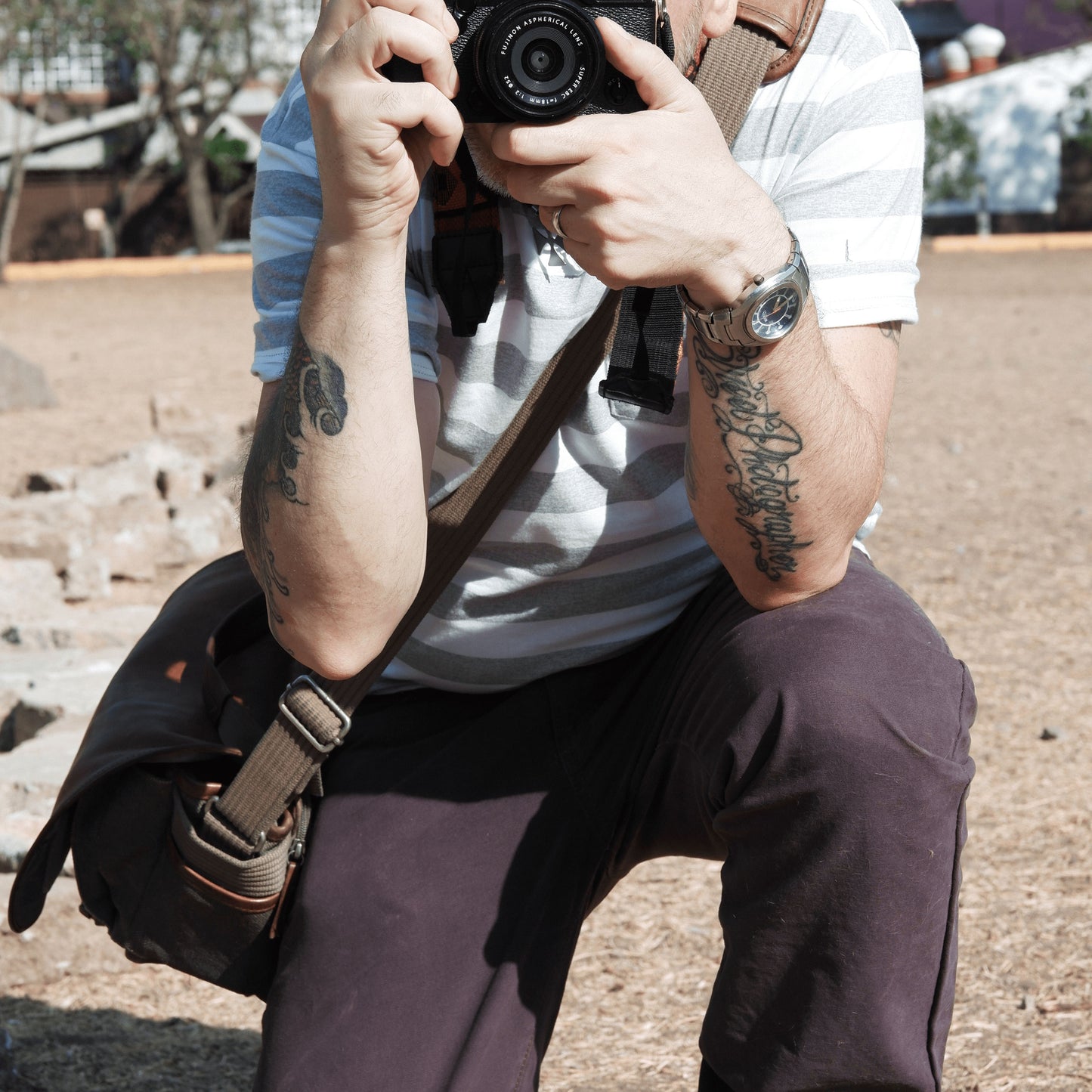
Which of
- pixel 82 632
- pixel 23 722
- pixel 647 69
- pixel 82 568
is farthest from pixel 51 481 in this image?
pixel 647 69

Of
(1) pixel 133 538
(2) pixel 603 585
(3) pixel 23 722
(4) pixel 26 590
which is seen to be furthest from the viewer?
(1) pixel 133 538

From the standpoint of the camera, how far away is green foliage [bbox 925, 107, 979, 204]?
19.7 m

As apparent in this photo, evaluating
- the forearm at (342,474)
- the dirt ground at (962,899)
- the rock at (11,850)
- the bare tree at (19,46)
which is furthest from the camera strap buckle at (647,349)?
the bare tree at (19,46)

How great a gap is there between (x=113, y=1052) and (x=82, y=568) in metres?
2.50

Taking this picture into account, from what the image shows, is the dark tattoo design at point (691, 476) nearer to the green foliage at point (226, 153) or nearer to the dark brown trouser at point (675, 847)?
the dark brown trouser at point (675, 847)

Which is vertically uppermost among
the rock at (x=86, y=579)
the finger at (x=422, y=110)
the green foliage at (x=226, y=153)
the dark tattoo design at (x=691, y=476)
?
the finger at (x=422, y=110)

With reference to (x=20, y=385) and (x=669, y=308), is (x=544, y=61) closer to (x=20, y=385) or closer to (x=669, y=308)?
(x=669, y=308)

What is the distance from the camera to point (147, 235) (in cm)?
2292

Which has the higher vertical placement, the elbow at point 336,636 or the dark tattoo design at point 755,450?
the dark tattoo design at point 755,450

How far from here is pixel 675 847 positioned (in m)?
1.72

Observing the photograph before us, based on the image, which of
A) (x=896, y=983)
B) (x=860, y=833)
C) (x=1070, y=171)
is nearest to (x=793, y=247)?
(x=860, y=833)

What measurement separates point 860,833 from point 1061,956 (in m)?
1.12

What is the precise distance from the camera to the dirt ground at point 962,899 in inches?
83.9

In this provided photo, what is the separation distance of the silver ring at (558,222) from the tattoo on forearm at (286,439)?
10.7 inches
